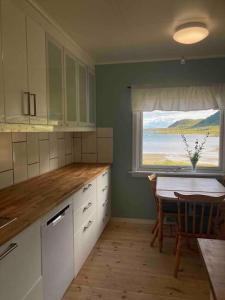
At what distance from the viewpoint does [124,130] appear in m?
3.49

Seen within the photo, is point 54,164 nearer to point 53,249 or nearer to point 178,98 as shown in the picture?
point 53,249

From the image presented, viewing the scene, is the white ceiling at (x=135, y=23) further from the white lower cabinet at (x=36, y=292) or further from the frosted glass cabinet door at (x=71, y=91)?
the white lower cabinet at (x=36, y=292)

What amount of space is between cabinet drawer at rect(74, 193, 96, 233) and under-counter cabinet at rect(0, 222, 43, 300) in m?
0.67

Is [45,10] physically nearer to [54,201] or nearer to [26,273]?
[54,201]

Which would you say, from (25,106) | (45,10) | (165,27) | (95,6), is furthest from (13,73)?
(165,27)

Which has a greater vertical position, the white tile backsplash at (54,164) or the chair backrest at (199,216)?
the white tile backsplash at (54,164)

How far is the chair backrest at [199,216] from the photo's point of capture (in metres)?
2.17

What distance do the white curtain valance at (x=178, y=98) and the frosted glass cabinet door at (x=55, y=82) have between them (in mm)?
1291

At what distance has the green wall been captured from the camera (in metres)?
3.30

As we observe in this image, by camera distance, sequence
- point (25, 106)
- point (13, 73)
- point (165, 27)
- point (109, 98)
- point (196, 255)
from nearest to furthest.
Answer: point (13, 73) < point (25, 106) < point (165, 27) < point (196, 255) < point (109, 98)

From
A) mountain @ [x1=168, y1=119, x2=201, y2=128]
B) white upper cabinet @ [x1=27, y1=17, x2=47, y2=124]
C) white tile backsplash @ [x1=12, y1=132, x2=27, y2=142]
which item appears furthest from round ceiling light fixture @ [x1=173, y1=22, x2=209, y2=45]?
white tile backsplash @ [x1=12, y1=132, x2=27, y2=142]

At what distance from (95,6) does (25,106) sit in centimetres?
94

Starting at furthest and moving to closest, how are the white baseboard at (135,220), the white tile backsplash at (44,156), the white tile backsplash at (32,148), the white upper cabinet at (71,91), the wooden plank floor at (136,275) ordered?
the white baseboard at (135,220), the white tile backsplash at (44,156), the white upper cabinet at (71,91), the white tile backsplash at (32,148), the wooden plank floor at (136,275)

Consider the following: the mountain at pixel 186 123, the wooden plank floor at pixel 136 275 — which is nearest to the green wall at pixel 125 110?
the mountain at pixel 186 123
